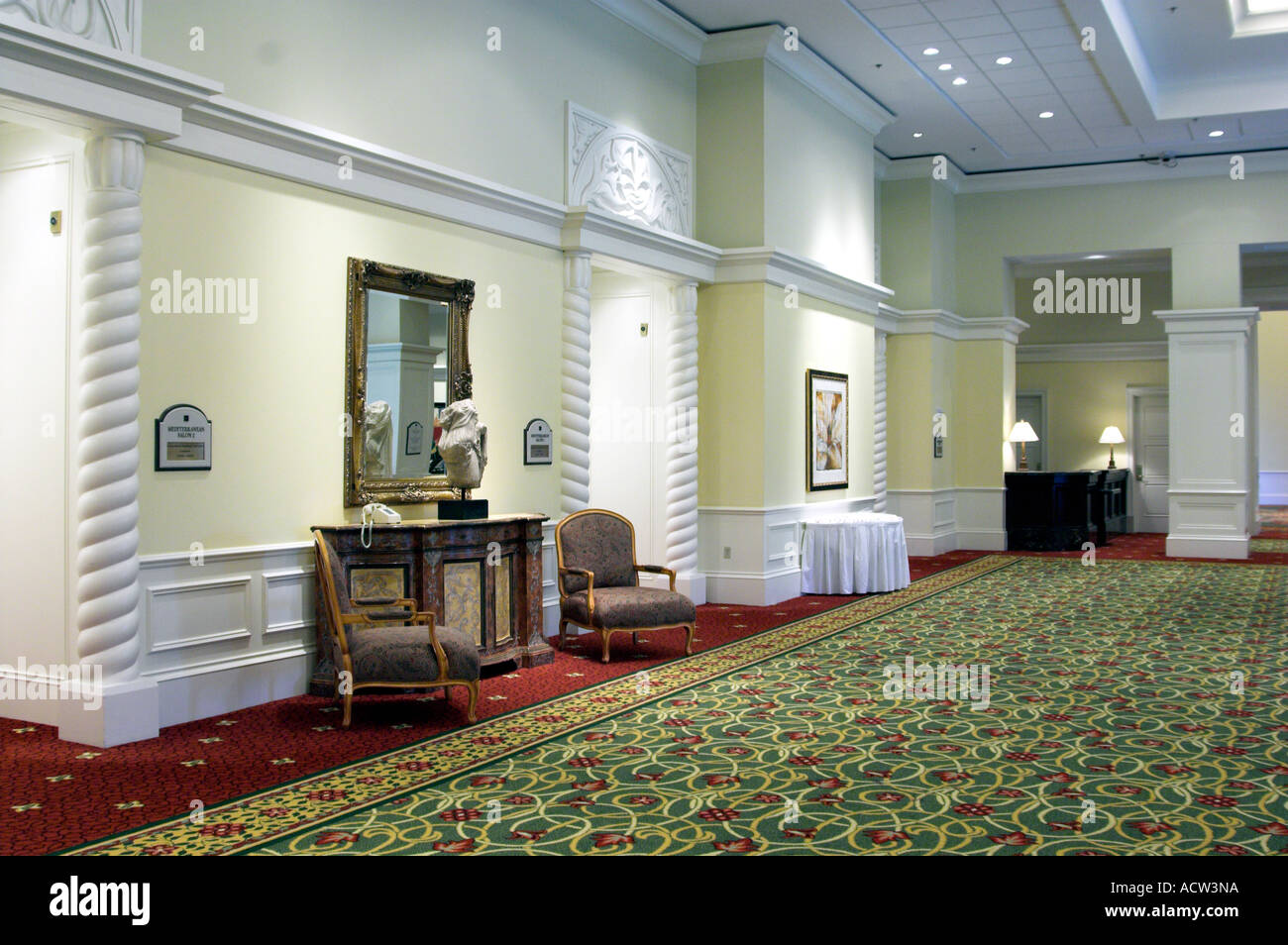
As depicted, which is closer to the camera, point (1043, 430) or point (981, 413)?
point (981, 413)

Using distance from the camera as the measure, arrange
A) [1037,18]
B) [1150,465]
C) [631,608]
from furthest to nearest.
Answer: [1150,465] < [1037,18] < [631,608]

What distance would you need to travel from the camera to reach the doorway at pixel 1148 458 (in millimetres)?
19406

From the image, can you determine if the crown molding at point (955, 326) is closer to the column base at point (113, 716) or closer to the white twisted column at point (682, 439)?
the white twisted column at point (682, 439)

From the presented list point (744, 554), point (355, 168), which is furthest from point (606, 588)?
point (355, 168)

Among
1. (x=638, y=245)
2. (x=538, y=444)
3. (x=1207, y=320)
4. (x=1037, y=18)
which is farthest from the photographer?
(x=1207, y=320)

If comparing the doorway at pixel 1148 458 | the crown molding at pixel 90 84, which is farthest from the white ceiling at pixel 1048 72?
the doorway at pixel 1148 458

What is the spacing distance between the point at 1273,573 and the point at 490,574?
379 inches

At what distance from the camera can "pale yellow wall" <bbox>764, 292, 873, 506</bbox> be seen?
10.4 meters

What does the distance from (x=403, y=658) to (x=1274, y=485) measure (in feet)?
80.3

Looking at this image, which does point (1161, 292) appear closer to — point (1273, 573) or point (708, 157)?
point (1273, 573)

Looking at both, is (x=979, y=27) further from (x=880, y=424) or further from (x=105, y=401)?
(x=105, y=401)

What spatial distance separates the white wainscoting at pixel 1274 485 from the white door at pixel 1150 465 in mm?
7436

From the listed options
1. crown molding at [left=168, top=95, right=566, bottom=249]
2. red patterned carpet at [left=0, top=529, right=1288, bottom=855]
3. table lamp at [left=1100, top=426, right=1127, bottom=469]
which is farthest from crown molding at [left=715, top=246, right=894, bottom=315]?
table lamp at [left=1100, top=426, right=1127, bottom=469]

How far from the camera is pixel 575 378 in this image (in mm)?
8602
